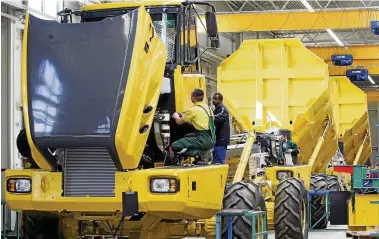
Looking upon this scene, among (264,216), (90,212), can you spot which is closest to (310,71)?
(264,216)

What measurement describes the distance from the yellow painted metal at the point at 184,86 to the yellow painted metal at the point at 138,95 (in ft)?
2.08

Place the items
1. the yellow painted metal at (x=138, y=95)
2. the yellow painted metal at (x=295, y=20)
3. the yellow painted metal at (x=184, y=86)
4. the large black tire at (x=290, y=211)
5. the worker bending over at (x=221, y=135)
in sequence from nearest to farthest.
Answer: the yellow painted metal at (x=138, y=95) → the yellow painted metal at (x=184, y=86) → the worker bending over at (x=221, y=135) → the large black tire at (x=290, y=211) → the yellow painted metal at (x=295, y=20)

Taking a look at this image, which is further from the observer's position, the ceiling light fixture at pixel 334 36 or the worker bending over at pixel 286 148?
the ceiling light fixture at pixel 334 36

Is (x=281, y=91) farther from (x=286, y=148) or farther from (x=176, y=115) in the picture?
(x=176, y=115)

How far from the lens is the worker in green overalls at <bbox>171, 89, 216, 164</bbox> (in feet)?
32.6

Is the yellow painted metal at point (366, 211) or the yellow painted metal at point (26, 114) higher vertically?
the yellow painted metal at point (26, 114)

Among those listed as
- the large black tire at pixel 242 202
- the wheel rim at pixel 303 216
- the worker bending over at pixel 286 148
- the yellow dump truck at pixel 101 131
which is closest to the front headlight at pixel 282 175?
the worker bending over at pixel 286 148

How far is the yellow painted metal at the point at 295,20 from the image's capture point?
28.7 meters

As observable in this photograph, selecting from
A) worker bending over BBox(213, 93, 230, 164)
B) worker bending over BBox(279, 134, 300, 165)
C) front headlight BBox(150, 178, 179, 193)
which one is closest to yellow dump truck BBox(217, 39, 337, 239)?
worker bending over BBox(279, 134, 300, 165)

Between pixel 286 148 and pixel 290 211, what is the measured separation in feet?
12.9

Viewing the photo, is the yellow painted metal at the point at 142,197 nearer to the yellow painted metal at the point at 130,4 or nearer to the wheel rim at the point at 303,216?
the yellow painted metal at the point at 130,4

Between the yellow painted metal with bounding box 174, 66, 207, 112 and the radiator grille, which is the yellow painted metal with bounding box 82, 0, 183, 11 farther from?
the radiator grille

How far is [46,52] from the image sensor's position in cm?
922

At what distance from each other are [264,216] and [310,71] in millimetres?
7799
